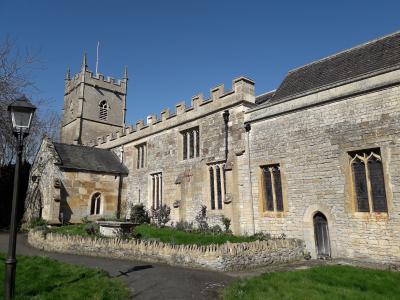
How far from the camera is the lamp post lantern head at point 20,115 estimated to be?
641 centimetres

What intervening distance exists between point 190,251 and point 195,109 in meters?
10.4

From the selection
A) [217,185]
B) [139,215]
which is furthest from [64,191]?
[217,185]

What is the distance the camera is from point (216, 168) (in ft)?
57.1

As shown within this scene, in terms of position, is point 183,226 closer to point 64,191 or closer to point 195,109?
point 195,109

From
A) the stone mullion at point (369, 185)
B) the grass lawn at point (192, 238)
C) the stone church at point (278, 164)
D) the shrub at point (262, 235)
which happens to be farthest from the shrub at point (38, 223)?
the stone mullion at point (369, 185)

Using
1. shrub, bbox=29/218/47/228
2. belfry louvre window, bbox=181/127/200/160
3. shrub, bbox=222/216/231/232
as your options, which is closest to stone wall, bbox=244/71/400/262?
shrub, bbox=222/216/231/232

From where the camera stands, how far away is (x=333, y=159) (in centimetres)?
1272

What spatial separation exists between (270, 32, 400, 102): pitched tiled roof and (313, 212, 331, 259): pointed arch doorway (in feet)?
17.6

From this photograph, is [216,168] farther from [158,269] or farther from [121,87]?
[121,87]

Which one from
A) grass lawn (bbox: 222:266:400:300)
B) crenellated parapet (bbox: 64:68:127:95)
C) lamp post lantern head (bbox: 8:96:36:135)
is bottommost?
grass lawn (bbox: 222:266:400:300)

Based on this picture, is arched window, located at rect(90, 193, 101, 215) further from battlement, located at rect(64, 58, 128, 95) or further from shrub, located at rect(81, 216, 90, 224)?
battlement, located at rect(64, 58, 128, 95)

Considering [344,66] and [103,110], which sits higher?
[103,110]

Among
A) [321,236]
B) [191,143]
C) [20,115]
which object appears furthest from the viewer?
[191,143]

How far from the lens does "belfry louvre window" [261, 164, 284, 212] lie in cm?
1455
